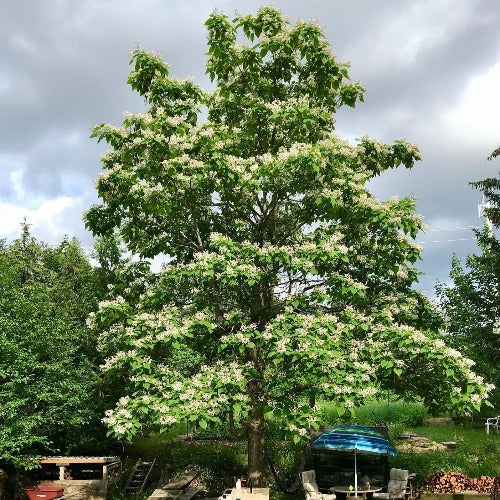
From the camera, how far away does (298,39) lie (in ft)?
51.6

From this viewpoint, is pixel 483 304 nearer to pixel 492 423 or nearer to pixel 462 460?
pixel 462 460

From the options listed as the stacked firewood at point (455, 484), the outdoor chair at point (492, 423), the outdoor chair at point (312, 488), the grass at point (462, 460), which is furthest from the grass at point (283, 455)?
the stacked firewood at point (455, 484)

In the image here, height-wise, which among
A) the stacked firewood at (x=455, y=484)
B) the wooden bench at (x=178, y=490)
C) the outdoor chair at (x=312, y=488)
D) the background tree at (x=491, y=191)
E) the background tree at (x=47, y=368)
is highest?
the background tree at (x=491, y=191)

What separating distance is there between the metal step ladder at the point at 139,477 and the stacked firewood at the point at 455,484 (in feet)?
35.6

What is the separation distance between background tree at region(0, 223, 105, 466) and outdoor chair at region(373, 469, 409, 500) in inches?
413

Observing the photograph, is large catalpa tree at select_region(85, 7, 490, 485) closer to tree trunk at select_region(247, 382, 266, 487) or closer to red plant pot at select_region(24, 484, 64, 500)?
tree trunk at select_region(247, 382, 266, 487)

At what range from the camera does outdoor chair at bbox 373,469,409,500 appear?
657 inches

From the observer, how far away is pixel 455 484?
1582 cm

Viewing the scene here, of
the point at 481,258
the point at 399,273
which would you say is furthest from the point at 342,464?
the point at 481,258

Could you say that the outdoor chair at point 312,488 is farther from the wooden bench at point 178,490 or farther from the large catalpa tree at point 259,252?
the wooden bench at point 178,490

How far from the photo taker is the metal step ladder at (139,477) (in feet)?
72.3

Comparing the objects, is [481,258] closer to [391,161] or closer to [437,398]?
[391,161]

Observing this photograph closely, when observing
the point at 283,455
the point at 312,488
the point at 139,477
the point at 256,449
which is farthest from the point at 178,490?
the point at 139,477

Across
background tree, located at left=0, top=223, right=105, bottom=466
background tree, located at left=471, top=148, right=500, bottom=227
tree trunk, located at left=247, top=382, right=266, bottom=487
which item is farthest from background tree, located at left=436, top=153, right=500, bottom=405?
background tree, located at left=0, top=223, right=105, bottom=466
